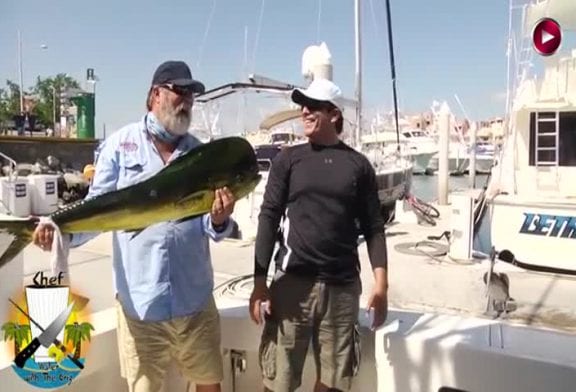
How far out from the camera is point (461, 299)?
204 inches

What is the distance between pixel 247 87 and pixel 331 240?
12.5m

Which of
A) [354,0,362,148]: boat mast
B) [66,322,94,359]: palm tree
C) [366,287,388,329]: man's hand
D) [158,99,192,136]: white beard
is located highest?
[354,0,362,148]: boat mast

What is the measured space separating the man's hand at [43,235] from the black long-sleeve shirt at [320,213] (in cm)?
80

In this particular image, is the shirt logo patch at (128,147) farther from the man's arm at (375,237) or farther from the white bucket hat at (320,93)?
the man's arm at (375,237)

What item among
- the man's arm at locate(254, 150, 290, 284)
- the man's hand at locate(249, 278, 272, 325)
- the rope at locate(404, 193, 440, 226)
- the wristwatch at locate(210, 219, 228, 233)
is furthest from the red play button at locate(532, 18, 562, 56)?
the rope at locate(404, 193, 440, 226)

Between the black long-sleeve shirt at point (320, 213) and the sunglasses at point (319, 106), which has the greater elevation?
the sunglasses at point (319, 106)

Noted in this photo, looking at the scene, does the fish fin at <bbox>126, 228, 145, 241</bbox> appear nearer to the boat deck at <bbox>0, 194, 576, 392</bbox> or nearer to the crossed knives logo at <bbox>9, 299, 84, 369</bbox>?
the crossed knives logo at <bbox>9, 299, 84, 369</bbox>

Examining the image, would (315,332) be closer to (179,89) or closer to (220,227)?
(220,227)

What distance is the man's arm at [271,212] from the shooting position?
2.01 metres

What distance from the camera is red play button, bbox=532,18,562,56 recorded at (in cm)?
406

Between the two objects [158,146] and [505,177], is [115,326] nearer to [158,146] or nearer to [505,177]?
[158,146]

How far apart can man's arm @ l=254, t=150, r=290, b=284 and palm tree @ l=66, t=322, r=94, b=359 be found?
0.76 m

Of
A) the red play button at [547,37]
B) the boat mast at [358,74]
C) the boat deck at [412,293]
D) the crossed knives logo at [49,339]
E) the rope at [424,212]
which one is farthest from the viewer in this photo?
the boat mast at [358,74]

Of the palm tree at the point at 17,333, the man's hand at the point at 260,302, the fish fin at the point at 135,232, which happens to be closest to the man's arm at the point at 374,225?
the man's hand at the point at 260,302
